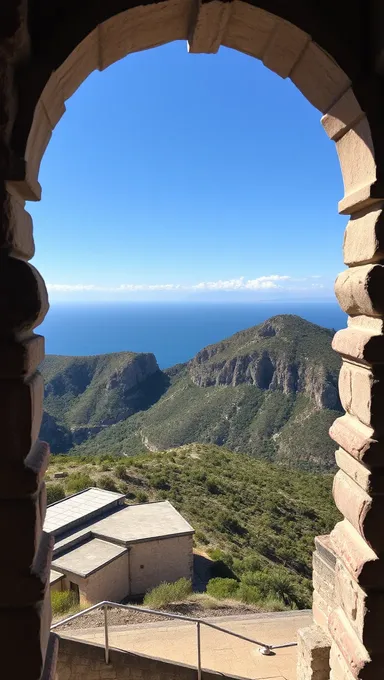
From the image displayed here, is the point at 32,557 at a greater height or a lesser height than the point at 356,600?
greater

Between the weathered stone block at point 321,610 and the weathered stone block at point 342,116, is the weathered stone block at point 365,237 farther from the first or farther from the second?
the weathered stone block at point 321,610

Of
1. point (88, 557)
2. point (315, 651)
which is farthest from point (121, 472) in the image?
point (315, 651)

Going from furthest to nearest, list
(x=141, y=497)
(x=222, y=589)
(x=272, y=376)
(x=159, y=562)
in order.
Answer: (x=272, y=376) < (x=141, y=497) < (x=159, y=562) < (x=222, y=589)

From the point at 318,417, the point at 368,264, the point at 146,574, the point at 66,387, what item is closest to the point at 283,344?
the point at 318,417

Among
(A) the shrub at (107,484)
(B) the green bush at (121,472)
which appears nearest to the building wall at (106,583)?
(A) the shrub at (107,484)

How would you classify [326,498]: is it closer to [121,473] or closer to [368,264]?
[121,473]

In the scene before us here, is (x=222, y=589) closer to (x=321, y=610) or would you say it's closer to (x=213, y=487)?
(x=321, y=610)
